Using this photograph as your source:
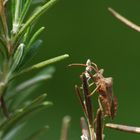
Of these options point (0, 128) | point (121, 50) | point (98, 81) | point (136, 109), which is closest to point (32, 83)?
point (0, 128)

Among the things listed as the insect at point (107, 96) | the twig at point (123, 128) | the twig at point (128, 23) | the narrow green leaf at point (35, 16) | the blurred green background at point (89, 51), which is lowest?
the blurred green background at point (89, 51)

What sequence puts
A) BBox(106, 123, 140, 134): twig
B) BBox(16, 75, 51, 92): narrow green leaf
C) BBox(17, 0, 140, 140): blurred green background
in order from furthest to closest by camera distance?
BBox(17, 0, 140, 140): blurred green background, BBox(16, 75, 51, 92): narrow green leaf, BBox(106, 123, 140, 134): twig

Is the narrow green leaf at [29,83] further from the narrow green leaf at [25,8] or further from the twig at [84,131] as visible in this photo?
the twig at [84,131]

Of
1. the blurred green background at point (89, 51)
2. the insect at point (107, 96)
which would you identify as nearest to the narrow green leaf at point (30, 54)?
the insect at point (107, 96)

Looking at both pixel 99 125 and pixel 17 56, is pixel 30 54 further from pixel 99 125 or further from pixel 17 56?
pixel 99 125

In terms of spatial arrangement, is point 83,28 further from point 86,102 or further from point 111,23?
point 86,102

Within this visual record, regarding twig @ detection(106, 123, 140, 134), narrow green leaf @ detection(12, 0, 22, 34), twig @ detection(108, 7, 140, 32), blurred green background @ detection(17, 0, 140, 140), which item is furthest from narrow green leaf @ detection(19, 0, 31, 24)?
blurred green background @ detection(17, 0, 140, 140)

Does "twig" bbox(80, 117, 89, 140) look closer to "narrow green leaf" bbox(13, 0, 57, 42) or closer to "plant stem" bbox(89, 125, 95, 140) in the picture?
"plant stem" bbox(89, 125, 95, 140)

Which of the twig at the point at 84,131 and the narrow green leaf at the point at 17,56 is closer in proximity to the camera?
the twig at the point at 84,131
